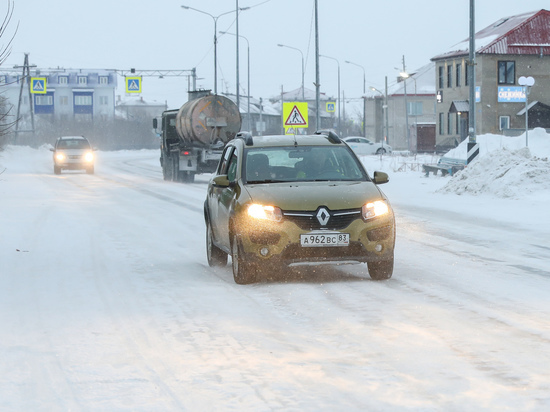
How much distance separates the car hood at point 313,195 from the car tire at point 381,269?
0.64 m

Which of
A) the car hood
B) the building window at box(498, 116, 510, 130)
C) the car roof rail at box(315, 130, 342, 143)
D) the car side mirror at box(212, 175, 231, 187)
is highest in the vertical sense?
the building window at box(498, 116, 510, 130)

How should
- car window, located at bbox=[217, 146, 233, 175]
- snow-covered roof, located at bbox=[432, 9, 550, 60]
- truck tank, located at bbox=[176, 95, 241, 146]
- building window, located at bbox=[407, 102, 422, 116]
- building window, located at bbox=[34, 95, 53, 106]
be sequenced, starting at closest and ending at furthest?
car window, located at bbox=[217, 146, 233, 175] → truck tank, located at bbox=[176, 95, 241, 146] → snow-covered roof, located at bbox=[432, 9, 550, 60] → building window, located at bbox=[407, 102, 422, 116] → building window, located at bbox=[34, 95, 53, 106]

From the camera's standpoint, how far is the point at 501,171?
2291 centimetres

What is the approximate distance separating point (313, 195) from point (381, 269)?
1.03 m

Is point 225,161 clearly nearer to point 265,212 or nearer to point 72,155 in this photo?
point 265,212

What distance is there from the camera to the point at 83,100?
159 metres

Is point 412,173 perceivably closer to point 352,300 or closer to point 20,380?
point 352,300

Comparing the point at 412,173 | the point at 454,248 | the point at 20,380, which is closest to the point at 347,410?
the point at 20,380

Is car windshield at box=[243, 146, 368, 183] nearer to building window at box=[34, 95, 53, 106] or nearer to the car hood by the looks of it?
the car hood

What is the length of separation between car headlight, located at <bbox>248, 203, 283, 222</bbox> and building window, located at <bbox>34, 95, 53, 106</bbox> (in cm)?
13266

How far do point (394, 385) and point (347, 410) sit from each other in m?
0.56

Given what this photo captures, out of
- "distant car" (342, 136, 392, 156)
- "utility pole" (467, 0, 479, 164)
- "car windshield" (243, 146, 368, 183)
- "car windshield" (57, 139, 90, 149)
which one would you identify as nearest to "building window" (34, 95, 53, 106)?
"distant car" (342, 136, 392, 156)

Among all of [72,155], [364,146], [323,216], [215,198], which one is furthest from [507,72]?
[323,216]

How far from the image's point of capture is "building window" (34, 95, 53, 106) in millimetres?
139125
